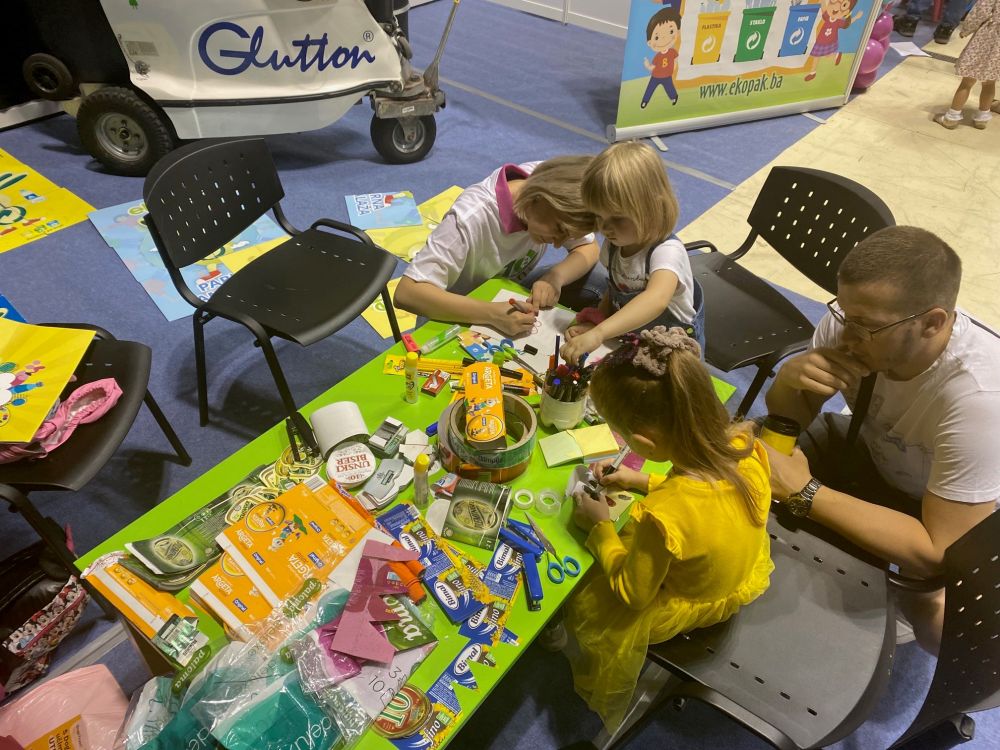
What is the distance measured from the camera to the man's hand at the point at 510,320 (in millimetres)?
1796

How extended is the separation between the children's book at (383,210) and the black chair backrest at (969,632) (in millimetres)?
2821

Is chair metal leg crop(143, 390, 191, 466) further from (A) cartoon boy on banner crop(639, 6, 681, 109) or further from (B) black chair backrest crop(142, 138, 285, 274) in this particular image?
(A) cartoon boy on banner crop(639, 6, 681, 109)

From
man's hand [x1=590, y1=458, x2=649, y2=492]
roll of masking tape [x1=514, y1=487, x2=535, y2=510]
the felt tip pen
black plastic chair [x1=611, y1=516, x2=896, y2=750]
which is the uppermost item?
the felt tip pen

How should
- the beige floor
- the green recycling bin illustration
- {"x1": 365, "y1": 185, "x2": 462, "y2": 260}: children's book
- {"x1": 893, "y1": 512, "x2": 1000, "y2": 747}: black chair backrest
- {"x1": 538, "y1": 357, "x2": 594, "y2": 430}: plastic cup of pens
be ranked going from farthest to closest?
the green recycling bin illustration
the beige floor
{"x1": 365, "y1": 185, "x2": 462, "y2": 260}: children's book
{"x1": 538, "y1": 357, "x2": 594, "y2": 430}: plastic cup of pens
{"x1": 893, "y1": 512, "x2": 1000, "y2": 747}: black chair backrest

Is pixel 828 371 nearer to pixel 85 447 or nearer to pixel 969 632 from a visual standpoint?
pixel 969 632

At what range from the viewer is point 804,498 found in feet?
5.02

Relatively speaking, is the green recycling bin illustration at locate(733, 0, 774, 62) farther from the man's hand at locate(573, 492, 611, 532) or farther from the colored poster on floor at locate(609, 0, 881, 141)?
the man's hand at locate(573, 492, 611, 532)

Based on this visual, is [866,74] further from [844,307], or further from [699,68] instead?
[844,307]

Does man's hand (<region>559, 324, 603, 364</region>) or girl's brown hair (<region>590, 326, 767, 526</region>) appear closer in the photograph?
girl's brown hair (<region>590, 326, 767, 526</region>)

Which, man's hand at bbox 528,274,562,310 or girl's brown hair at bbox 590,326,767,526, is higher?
girl's brown hair at bbox 590,326,767,526

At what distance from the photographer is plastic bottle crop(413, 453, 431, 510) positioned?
1.34 meters

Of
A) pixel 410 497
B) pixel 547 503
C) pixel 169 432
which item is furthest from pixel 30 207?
pixel 547 503

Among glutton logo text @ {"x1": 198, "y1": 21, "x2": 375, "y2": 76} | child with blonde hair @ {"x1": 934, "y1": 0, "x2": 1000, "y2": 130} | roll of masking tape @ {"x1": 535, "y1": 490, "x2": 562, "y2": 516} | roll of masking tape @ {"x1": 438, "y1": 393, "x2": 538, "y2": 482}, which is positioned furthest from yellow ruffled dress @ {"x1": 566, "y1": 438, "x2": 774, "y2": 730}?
child with blonde hair @ {"x1": 934, "y1": 0, "x2": 1000, "y2": 130}

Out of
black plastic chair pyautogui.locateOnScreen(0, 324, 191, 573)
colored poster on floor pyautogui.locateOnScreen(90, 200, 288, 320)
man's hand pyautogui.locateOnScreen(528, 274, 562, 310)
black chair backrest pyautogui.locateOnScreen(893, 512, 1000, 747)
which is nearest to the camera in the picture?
black chair backrest pyautogui.locateOnScreen(893, 512, 1000, 747)
